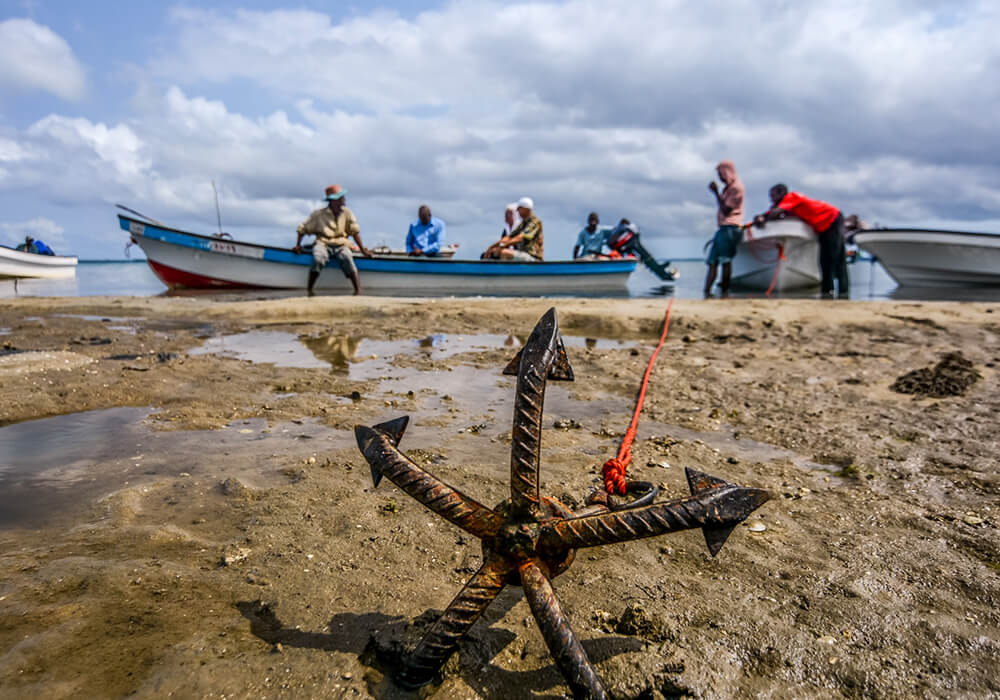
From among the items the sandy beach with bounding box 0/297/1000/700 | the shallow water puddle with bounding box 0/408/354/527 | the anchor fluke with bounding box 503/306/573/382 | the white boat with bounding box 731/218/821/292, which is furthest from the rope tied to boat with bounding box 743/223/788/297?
the anchor fluke with bounding box 503/306/573/382

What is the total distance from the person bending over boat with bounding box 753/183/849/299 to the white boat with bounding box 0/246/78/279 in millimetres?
26343

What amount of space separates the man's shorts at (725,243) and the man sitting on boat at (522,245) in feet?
14.4

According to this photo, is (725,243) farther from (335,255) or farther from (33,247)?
(33,247)

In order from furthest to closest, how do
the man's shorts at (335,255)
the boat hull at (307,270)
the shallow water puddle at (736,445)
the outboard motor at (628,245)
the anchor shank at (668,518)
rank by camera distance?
the outboard motor at (628,245) < the boat hull at (307,270) < the man's shorts at (335,255) < the shallow water puddle at (736,445) < the anchor shank at (668,518)

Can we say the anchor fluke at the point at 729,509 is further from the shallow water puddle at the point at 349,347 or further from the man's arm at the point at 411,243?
the man's arm at the point at 411,243

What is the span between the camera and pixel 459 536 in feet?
6.55

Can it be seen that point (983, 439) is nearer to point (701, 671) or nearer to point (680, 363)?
point (680, 363)

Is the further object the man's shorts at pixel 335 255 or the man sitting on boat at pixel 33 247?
the man sitting on boat at pixel 33 247

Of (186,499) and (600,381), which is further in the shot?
(600,381)

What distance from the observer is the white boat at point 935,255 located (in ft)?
47.4

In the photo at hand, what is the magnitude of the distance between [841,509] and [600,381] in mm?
2235

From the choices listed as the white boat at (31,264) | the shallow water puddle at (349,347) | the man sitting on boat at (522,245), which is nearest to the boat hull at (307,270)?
the man sitting on boat at (522,245)

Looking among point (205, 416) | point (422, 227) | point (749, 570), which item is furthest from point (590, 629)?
point (422, 227)

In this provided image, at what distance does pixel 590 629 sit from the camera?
153 cm
